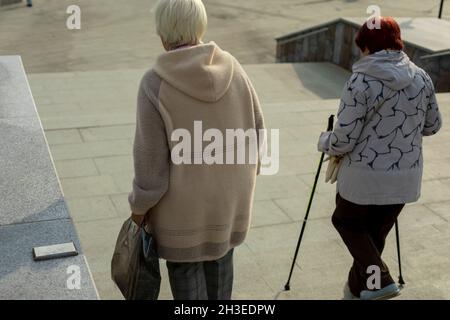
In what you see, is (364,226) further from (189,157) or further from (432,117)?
(189,157)

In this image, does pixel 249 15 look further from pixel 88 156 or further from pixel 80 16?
pixel 88 156

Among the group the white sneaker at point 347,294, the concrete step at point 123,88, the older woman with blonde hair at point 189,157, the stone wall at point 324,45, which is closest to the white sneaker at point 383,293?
the white sneaker at point 347,294

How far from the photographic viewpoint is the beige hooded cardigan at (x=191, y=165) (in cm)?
296

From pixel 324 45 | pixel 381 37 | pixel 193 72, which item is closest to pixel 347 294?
pixel 381 37

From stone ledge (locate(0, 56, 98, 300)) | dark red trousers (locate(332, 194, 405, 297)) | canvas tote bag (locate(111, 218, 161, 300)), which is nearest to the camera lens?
canvas tote bag (locate(111, 218, 161, 300))

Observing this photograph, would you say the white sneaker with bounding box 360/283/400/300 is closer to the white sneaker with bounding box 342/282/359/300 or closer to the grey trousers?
the white sneaker with bounding box 342/282/359/300

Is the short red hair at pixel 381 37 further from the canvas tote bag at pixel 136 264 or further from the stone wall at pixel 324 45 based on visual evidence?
the stone wall at pixel 324 45

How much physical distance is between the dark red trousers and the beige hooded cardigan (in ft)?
3.30

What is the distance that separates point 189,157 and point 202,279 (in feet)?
2.29

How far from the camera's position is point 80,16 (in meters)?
19.9

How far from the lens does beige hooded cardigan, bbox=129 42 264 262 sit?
296cm

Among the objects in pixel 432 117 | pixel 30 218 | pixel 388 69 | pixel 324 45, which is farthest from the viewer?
pixel 324 45

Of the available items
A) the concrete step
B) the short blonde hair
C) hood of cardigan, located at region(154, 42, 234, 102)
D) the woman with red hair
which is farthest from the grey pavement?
the short blonde hair

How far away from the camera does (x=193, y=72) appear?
2.96 m
